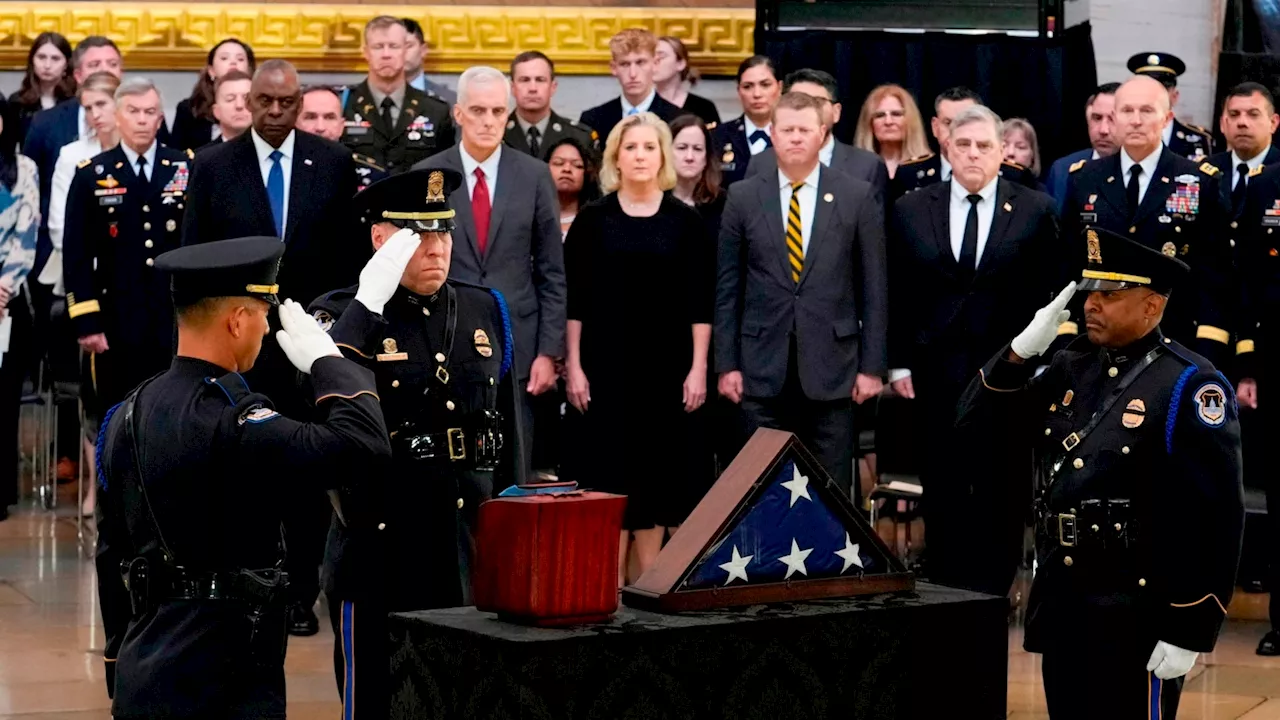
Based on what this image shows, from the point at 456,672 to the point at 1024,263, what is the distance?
367cm

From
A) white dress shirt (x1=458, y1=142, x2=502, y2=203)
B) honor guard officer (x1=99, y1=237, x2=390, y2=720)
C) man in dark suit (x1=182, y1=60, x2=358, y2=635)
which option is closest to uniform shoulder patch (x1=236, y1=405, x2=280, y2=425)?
honor guard officer (x1=99, y1=237, x2=390, y2=720)

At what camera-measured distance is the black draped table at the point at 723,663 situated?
11.8 ft

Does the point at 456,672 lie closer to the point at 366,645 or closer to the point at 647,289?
the point at 366,645

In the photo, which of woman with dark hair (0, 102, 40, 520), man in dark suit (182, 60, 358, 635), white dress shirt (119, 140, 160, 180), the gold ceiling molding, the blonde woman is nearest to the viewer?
man in dark suit (182, 60, 358, 635)

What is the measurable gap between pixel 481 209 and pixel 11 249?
2.62 m

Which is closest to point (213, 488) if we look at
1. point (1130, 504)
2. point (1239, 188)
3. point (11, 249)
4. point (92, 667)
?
point (1130, 504)

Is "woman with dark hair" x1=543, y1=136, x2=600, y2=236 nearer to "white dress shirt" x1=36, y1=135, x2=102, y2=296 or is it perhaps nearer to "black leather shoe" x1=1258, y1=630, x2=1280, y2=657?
"white dress shirt" x1=36, y1=135, x2=102, y2=296

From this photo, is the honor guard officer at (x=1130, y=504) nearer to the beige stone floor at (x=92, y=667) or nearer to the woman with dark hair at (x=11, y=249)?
the beige stone floor at (x=92, y=667)

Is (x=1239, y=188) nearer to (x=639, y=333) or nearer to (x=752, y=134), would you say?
(x=752, y=134)

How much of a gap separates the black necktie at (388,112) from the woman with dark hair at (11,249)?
1510mm

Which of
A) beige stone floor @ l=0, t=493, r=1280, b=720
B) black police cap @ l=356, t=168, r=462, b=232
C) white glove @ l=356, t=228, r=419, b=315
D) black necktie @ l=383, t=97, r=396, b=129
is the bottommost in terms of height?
beige stone floor @ l=0, t=493, r=1280, b=720

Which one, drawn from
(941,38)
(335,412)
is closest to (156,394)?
(335,412)

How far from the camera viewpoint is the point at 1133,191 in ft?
23.4

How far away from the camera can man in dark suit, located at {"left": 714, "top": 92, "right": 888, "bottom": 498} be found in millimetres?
6848
